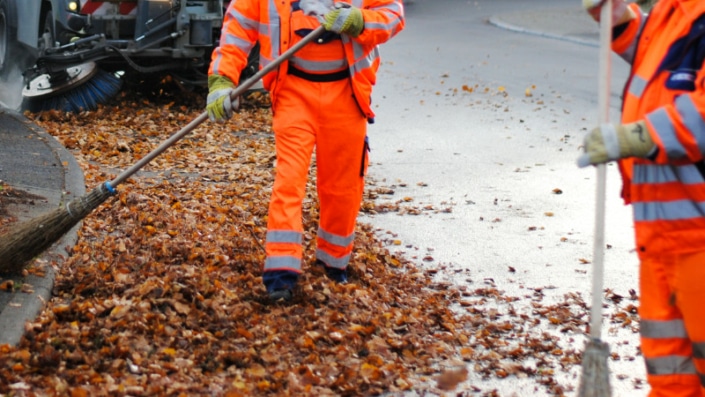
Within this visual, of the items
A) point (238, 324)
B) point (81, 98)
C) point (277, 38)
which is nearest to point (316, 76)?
point (277, 38)

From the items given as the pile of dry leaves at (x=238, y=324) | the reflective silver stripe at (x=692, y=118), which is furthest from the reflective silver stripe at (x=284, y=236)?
the reflective silver stripe at (x=692, y=118)

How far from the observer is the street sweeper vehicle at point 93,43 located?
10312 mm

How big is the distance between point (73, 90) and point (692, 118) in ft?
28.7

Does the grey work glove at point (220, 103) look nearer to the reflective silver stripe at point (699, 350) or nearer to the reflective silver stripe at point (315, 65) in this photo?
the reflective silver stripe at point (315, 65)

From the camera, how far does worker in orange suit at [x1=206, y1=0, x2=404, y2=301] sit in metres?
4.98

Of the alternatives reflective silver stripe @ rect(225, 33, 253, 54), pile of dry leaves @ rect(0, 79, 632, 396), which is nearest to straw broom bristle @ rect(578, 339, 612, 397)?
pile of dry leaves @ rect(0, 79, 632, 396)

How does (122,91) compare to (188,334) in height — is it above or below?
below

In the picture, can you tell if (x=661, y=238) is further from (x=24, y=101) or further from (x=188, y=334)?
(x=24, y=101)

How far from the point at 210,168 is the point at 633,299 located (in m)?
4.05

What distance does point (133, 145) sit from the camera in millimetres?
9414

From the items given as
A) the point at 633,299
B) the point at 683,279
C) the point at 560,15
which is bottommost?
the point at 560,15

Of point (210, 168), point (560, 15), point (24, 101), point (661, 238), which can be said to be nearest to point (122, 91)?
point (24, 101)

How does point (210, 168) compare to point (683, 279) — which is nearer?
point (683, 279)

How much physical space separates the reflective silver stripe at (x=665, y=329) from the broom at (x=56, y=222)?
216 cm
